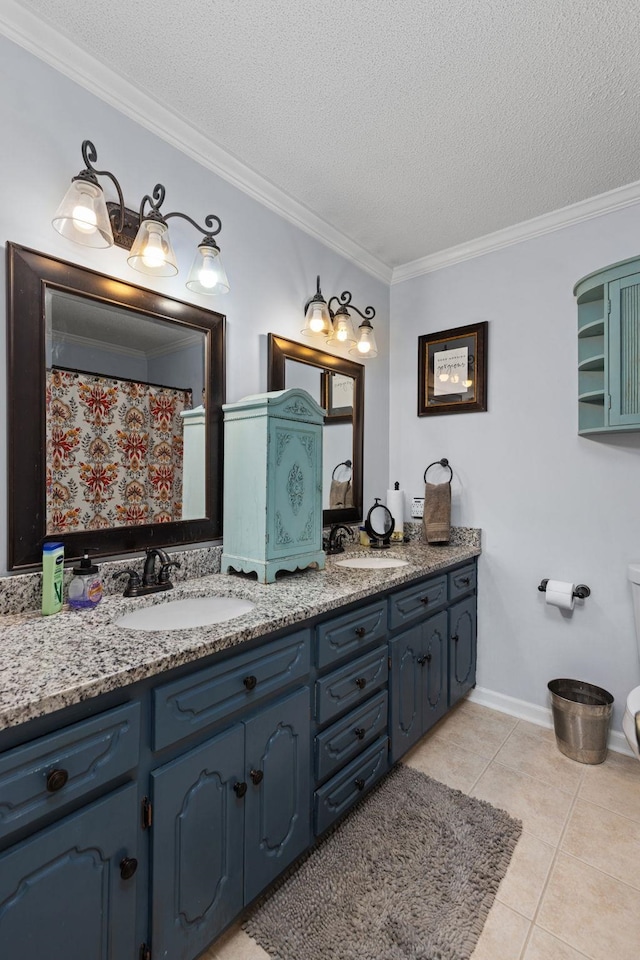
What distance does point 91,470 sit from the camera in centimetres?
147

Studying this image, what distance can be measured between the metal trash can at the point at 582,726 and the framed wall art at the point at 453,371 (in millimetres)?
1529

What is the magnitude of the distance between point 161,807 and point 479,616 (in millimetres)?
2003

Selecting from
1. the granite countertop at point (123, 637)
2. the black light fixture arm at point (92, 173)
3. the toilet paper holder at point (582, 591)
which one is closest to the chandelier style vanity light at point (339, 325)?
the black light fixture arm at point (92, 173)

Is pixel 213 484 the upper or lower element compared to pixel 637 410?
lower

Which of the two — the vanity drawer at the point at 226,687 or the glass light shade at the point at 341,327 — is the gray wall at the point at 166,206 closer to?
the glass light shade at the point at 341,327

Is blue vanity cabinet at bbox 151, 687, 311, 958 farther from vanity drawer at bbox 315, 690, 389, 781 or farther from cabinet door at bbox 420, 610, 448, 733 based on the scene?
cabinet door at bbox 420, 610, 448, 733

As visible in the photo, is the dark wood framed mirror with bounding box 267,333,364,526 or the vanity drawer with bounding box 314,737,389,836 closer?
the vanity drawer with bounding box 314,737,389,836

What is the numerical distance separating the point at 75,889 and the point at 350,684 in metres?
0.92

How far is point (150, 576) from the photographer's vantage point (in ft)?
4.99

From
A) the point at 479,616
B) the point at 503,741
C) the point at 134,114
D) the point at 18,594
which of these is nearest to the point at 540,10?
the point at 134,114

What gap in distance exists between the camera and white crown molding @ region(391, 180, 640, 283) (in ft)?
6.82

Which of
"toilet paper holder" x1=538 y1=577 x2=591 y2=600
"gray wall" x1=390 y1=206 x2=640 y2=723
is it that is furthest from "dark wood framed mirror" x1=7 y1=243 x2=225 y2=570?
"toilet paper holder" x1=538 y1=577 x2=591 y2=600

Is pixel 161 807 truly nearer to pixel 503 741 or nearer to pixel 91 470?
pixel 91 470

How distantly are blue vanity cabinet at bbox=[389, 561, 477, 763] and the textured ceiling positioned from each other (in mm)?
1818
